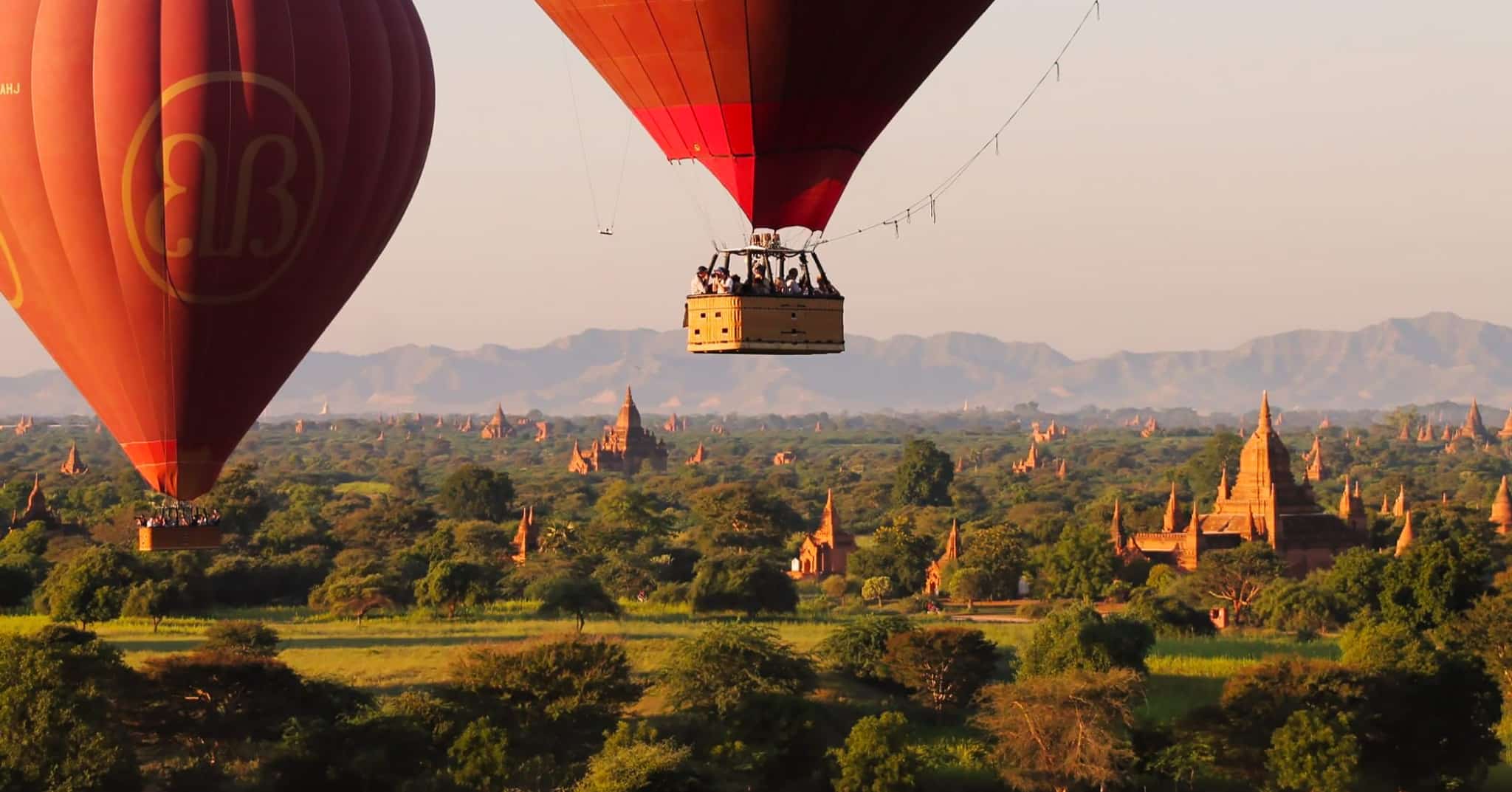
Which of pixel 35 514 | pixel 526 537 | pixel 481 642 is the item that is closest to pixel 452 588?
pixel 481 642

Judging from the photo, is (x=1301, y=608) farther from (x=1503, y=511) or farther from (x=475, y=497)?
(x=475, y=497)

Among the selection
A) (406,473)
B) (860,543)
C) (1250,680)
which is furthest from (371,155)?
(406,473)

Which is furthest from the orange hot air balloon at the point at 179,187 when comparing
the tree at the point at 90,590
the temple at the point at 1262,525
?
the temple at the point at 1262,525

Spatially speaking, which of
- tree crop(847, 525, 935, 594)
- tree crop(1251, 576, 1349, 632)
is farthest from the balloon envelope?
tree crop(847, 525, 935, 594)

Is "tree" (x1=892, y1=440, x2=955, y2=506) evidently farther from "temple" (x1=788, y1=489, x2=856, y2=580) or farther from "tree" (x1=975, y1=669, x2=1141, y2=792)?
"tree" (x1=975, y1=669, x2=1141, y2=792)

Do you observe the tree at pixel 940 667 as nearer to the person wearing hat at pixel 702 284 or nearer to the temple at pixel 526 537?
the person wearing hat at pixel 702 284
